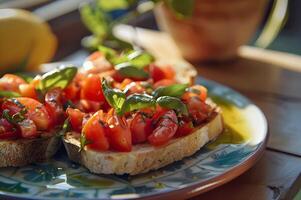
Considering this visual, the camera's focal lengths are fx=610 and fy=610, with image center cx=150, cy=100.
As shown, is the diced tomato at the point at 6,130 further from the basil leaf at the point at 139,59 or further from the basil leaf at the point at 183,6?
the basil leaf at the point at 183,6

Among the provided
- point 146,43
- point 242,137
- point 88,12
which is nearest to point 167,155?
point 242,137

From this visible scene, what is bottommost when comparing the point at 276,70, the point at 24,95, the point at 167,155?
the point at 276,70

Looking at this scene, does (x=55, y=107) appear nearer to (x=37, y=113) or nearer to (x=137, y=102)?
(x=37, y=113)

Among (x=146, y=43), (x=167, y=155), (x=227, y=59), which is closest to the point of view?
(x=167, y=155)

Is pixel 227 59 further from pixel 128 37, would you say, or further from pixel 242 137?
pixel 242 137

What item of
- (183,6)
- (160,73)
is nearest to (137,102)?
(160,73)

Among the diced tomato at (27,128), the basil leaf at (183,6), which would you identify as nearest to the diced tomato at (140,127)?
the diced tomato at (27,128)

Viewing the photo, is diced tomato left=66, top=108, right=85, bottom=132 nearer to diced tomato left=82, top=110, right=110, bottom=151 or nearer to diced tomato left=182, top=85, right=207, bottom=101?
diced tomato left=82, top=110, right=110, bottom=151
